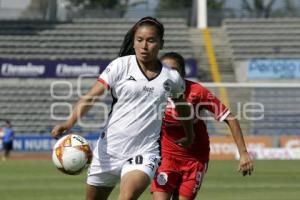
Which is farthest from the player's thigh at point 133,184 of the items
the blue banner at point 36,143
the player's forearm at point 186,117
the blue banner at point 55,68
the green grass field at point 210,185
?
the blue banner at point 55,68

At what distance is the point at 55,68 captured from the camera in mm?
37812

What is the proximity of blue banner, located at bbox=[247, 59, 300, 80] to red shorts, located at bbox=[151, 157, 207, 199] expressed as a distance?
29561mm

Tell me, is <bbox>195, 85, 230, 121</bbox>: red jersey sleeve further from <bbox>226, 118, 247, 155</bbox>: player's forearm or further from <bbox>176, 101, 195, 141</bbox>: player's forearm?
<bbox>176, 101, 195, 141</bbox>: player's forearm

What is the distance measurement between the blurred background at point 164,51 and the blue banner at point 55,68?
5cm

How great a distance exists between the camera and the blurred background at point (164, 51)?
36125mm

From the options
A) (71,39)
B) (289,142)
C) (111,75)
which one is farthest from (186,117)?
(71,39)

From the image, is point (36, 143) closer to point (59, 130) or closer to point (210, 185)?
point (210, 185)

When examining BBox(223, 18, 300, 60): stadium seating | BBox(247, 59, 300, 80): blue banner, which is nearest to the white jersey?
BBox(247, 59, 300, 80): blue banner

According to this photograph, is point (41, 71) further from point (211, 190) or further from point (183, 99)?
point (183, 99)

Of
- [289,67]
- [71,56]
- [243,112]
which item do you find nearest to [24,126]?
[71,56]

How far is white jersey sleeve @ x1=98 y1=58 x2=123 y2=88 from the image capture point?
22.6ft

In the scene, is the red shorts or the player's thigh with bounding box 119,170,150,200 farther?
Answer: the red shorts

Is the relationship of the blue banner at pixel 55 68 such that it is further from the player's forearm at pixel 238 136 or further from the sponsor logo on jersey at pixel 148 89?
the sponsor logo on jersey at pixel 148 89

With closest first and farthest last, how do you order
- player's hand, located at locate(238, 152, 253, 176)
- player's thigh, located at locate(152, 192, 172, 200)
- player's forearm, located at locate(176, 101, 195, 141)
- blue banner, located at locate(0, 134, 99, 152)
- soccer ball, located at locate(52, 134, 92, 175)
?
soccer ball, located at locate(52, 134, 92, 175) < player's hand, located at locate(238, 152, 253, 176) < player's forearm, located at locate(176, 101, 195, 141) < player's thigh, located at locate(152, 192, 172, 200) < blue banner, located at locate(0, 134, 99, 152)
